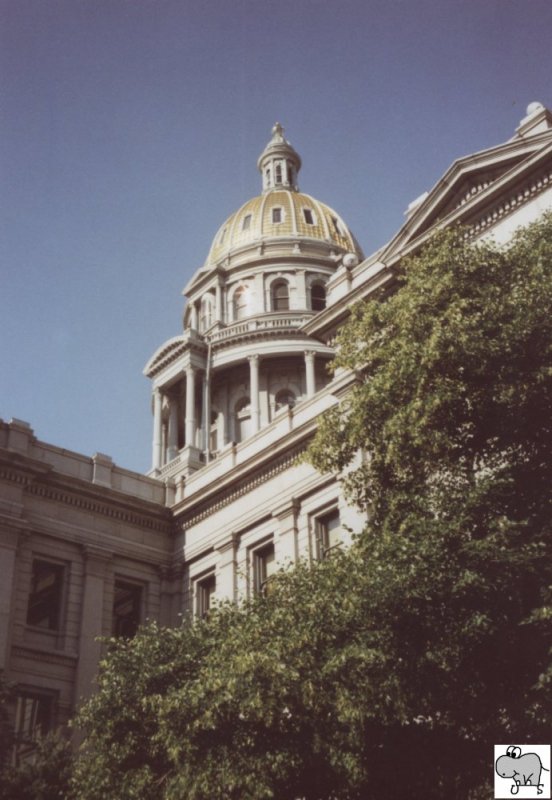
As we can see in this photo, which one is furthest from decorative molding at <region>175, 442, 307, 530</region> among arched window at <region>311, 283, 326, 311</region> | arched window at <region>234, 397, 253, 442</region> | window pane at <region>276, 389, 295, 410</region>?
arched window at <region>311, 283, 326, 311</region>

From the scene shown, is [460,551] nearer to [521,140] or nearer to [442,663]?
[442,663]

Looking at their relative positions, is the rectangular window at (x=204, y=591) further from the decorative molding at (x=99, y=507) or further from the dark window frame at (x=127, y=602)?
the decorative molding at (x=99, y=507)

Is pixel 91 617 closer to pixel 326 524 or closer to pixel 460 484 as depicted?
pixel 326 524

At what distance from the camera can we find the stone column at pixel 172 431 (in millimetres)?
55688

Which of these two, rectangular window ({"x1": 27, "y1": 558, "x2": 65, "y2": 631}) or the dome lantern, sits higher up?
the dome lantern

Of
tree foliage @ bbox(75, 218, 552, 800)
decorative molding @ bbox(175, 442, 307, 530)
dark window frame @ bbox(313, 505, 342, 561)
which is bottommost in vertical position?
tree foliage @ bbox(75, 218, 552, 800)

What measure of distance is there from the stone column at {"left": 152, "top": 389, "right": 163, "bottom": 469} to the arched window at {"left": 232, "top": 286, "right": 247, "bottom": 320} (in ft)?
26.0

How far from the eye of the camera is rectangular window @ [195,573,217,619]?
30.7 m

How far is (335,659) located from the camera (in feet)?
43.9

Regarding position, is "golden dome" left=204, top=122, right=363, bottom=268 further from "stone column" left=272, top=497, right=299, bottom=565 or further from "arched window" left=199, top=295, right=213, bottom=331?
"stone column" left=272, top=497, right=299, bottom=565

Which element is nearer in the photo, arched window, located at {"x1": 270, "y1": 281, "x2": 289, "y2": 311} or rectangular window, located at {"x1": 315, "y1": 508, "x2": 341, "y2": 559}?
rectangular window, located at {"x1": 315, "y1": 508, "x2": 341, "y2": 559}

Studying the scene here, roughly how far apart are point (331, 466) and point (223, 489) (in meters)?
13.6

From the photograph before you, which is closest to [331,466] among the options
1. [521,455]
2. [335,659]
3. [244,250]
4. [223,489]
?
[521,455]

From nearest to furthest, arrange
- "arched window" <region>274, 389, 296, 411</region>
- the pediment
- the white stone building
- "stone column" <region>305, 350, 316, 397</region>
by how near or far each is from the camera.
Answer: the pediment → the white stone building → "stone column" <region>305, 350, 316, 397</region> → "arched window" <region>274, 389, 296, 411</region>
